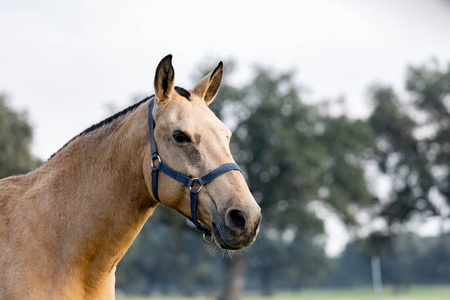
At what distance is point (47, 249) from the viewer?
3.87m

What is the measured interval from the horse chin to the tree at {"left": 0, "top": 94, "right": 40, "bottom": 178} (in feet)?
92.3

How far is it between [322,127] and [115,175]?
3536 cm

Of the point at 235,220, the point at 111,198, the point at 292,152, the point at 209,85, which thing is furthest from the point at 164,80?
the point at 292,152

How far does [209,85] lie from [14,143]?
3133 cm

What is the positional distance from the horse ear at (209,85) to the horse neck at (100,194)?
574 millimetres

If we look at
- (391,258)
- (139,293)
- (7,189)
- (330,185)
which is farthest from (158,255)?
(7,189)

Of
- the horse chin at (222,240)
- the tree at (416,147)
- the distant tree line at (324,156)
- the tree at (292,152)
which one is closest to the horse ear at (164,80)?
the horse chin at (222,240)

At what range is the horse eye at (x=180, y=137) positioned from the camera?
3864 mm

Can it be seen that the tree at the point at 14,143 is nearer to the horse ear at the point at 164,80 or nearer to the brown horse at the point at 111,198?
the brown horse at the point at 111,198

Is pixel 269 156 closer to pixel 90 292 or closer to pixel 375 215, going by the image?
pixel 375 215

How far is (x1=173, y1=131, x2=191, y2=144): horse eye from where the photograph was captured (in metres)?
3.86

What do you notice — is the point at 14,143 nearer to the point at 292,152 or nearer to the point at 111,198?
the point at 292,152

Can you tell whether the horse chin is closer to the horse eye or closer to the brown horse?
the brown horse

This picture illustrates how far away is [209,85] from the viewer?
467cm
